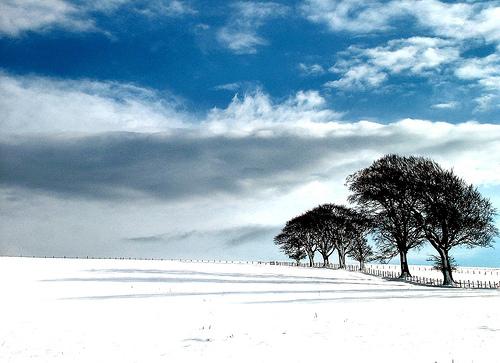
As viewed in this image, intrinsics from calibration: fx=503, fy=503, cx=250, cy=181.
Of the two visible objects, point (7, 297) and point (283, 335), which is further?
point (7, 297)

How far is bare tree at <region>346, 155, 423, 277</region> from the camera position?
66.1 meters

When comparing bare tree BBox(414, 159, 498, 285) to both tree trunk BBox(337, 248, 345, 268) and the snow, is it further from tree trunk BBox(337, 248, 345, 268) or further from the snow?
tree trunk BBox(337, 248, 345, 268)

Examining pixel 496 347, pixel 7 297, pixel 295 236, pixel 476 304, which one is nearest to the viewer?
pixel 496 347

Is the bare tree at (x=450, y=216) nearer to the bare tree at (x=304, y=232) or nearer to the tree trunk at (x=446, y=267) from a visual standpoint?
the tree trunk at (x=446, y=267)

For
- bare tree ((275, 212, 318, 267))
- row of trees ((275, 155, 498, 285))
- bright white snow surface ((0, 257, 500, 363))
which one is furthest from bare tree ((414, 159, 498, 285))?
bare tree ((275, 212, 318, 267))

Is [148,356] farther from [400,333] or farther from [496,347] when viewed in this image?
[496,347]

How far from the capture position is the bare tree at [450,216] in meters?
58.2

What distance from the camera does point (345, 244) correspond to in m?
102

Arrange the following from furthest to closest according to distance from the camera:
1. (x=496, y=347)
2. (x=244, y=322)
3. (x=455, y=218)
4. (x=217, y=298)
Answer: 1. (x=455, y=218)
2. (x=217, y=298)
3. (x=244, y=322)
4. (x=496, y=347)

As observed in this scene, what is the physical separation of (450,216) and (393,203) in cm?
1121

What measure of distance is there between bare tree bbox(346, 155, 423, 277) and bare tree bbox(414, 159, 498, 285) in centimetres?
392

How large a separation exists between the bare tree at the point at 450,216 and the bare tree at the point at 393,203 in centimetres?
392

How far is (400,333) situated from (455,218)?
1709 inches

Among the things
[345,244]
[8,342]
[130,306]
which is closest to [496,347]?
[8,342]
